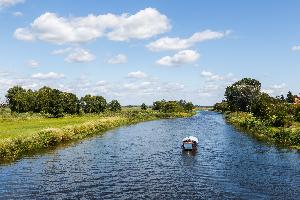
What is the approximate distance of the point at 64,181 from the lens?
41219mm

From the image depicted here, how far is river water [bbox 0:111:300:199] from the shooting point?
3612 centimetres

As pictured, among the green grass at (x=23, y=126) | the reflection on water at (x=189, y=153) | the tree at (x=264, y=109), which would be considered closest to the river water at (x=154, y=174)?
the reflection on water at (x=189, y=153)

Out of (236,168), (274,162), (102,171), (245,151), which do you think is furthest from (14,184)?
(245,151)

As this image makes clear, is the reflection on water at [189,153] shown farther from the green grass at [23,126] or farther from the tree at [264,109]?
the tree at [264,109]

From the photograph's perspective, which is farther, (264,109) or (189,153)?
(264,109)

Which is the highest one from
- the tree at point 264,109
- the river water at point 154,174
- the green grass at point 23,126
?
the tree at point 264,109

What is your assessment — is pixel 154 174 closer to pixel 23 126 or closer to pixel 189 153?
pixel 189 153

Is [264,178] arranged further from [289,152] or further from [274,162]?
[289,152]

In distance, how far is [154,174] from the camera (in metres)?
45.3

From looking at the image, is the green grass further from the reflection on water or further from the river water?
the reflection on water

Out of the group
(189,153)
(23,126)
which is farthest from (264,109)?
(23,126)

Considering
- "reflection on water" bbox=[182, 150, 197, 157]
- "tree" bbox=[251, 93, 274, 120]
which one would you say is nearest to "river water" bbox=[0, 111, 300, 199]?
"reflection on water" bbox=[182, 150, 197, 157]

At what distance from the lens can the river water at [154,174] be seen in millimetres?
36125

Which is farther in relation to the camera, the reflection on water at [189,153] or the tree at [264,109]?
the tree at [264,109]
